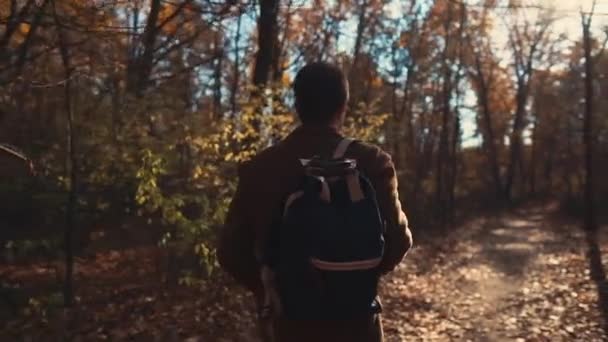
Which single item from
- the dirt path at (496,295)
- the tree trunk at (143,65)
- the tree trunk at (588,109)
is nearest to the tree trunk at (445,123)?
the tree trunk at (588,109)

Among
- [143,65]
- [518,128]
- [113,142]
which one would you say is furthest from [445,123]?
[113,142]

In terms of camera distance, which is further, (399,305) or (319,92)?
(399,305)

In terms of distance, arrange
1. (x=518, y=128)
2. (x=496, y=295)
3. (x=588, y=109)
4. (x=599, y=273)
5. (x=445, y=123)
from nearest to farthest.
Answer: (x=496, y=295), (x=599, y=273), (x=588, y=109), (x=445, y=123), (x=518, y=128)

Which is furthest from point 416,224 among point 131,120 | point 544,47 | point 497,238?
point 131,120

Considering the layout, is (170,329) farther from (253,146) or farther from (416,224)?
(416,224)

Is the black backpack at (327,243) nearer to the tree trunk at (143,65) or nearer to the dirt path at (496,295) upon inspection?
the dirt path at (496,295)

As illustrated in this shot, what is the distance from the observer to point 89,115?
9.19 m

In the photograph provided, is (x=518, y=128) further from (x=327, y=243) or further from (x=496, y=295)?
(x=327, y=243)

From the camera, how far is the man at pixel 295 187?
2.34 m

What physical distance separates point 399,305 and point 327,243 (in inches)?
364

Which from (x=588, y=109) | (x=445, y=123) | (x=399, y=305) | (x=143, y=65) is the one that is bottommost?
(x=399, y=305)

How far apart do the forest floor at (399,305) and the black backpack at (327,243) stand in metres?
5.89

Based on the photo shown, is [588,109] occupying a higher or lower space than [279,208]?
higher

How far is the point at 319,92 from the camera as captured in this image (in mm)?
2463
